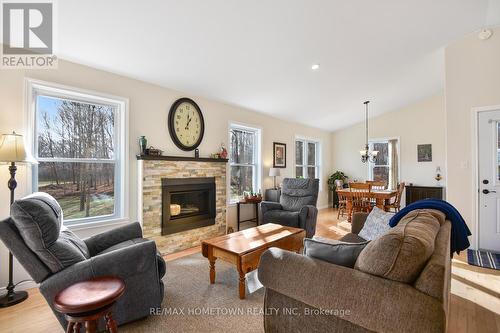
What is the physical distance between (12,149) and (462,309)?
4226 mm

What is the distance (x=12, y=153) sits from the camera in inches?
89.7

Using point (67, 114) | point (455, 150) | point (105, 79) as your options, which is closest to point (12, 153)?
point (67, 114)

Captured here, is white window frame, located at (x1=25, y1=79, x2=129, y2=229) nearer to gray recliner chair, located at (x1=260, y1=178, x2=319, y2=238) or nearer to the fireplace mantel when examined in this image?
the fireplace mantel

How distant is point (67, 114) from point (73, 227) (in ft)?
4.39

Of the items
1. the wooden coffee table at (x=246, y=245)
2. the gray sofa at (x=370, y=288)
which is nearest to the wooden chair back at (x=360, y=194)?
the wooden coffee table at (x=246, y=245)

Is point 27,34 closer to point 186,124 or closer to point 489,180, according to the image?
point 186,124

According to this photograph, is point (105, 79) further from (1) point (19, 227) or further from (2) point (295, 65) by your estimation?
(2) point (295, 65)

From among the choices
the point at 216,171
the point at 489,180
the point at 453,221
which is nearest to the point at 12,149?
the point at 216,171

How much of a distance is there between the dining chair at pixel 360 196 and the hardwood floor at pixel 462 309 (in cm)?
235

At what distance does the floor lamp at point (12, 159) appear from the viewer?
7.42ft

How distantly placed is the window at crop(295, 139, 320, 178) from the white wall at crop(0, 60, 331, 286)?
0.81 meters

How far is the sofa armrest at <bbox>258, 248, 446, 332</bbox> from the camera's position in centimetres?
109

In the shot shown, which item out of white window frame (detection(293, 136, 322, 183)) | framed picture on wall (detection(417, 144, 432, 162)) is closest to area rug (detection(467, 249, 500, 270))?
framed picture on wall (detection(417, 144, 432, 162))

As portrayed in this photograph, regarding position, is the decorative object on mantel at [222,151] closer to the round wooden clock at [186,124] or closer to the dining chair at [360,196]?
the round wooden clock at [186,124]
